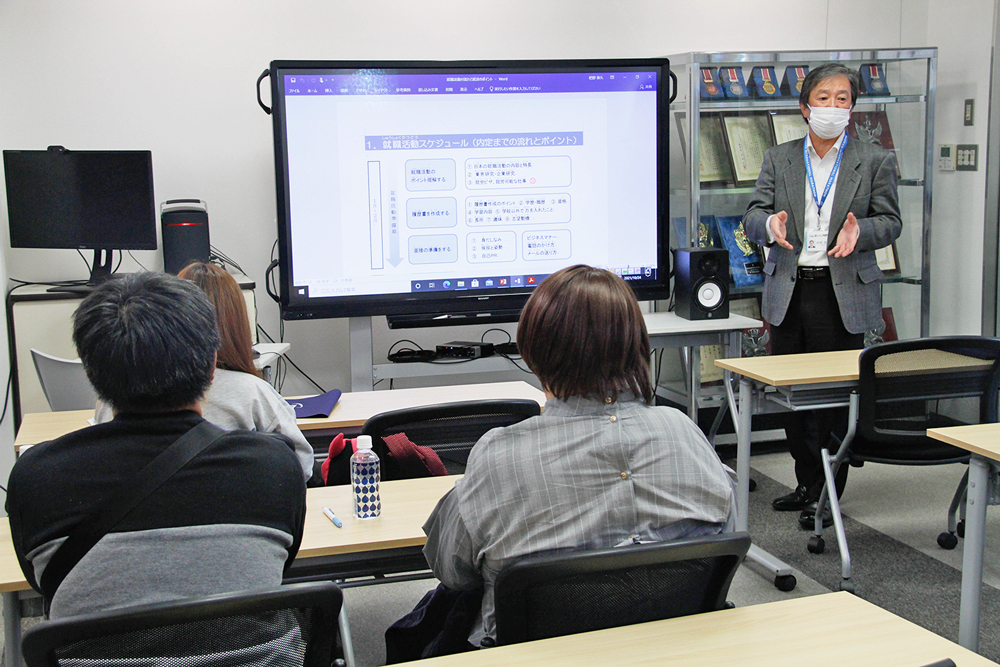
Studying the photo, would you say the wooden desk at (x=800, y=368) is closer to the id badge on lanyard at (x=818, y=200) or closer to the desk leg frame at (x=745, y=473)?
the desk leg frame at (x=745, y=473)

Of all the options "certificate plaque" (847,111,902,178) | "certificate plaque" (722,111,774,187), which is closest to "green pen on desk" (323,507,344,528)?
"certificate plaque" (722,111,774,187)

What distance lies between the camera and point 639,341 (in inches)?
55.4

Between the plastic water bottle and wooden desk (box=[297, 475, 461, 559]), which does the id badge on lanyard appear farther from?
the plastic water bottle

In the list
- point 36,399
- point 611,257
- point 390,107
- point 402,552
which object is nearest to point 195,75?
point 390,107

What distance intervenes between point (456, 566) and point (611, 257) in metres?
2.65

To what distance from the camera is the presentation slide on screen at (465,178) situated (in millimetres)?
3523

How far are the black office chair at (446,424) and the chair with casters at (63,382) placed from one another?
1.30m

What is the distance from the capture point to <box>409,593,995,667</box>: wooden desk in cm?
120

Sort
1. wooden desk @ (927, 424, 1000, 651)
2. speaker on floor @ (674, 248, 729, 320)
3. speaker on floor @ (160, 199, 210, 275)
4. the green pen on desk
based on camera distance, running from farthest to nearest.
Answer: speaker on floor @ (674, 248, 729, 320) < speaker on floor @ (160, 199, 210, 275) < wooden desk @ (927, 424, 1000, 651) < the green pen on desk

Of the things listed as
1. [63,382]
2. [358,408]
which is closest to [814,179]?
[358,408]

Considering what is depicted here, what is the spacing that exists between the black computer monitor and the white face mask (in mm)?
2840

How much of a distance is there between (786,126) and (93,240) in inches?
134

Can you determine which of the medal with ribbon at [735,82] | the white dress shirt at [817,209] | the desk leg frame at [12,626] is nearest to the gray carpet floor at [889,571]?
the white dress shirt at [817,209]

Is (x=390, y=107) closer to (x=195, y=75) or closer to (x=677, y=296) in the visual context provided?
(x=195, y=75)
